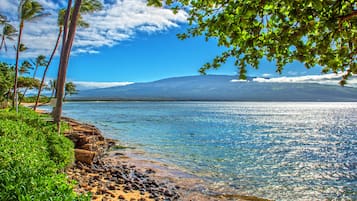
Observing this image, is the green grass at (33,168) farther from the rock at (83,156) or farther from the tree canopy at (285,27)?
the tree canopy at (285,27)

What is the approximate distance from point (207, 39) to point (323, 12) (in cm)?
211

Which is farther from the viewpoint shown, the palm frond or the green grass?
the palm frond

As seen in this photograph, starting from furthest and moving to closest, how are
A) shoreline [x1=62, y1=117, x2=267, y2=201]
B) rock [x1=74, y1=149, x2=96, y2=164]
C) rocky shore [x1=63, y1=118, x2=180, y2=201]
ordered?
rock [x1=74, y1=149, x2=96, y2=164] < shoreline [x1=62, y1=117, x2=267, y2=201] < rocky shore [x1=63, y1=118, x2=180, y2=201]

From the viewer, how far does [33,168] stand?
6.38 m

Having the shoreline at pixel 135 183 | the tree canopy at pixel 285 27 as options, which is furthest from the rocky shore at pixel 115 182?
the tree canopy at pixel 285 27

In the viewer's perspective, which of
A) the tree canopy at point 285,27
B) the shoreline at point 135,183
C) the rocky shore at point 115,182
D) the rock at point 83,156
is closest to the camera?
the tree canopy at point 285,27

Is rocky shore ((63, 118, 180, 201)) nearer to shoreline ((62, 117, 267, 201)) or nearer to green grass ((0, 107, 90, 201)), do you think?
shoreline ((62, 117, 267, 201))

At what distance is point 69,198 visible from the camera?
4324 mm

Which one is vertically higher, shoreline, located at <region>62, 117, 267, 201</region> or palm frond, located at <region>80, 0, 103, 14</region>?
palm frond, located at <region>80, 0, 103, 14</region>

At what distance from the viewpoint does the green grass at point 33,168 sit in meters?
4.48

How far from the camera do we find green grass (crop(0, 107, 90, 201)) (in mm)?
4477

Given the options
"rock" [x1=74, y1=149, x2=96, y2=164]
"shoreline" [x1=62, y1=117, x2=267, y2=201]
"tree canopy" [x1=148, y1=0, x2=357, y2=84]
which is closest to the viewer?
"tree canopy" [x1=148, y1=0, x2=357, y2=84]

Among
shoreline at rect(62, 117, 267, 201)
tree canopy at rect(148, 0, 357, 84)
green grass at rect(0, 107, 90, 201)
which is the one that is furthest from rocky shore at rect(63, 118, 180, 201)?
tree canopy at rect(148, 0, 357, 84)

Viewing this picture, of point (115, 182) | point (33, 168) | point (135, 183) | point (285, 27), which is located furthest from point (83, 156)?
point (285, 27)
